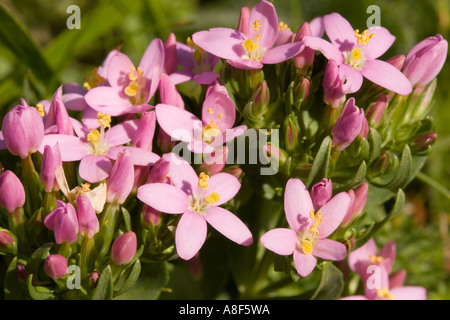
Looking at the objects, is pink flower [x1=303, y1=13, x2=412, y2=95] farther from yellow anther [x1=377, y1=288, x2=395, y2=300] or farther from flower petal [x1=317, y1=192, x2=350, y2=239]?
yellow anther [x1=377, y1=288, x2=395, y2=300]

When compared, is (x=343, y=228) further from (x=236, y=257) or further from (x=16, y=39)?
(x=16, y=39)

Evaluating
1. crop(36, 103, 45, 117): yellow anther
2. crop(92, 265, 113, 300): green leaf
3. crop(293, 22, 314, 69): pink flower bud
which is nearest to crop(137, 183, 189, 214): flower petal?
crop(92, 265, 113, 300): green leaf

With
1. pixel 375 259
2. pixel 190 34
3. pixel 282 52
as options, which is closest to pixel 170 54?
pixel 282 52

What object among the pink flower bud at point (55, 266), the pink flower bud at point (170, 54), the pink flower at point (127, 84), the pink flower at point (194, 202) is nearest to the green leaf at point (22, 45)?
the pink flower at point (127, 84)

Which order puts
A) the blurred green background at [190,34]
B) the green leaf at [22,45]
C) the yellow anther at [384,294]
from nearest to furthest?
1. the yellow anther at [384,294]
2. the green leaf at [22,45]
3. the blurred green background at [190,34]

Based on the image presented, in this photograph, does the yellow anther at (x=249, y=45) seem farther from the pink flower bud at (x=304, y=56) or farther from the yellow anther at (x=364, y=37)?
the yellow anther at (x=364, y=37)

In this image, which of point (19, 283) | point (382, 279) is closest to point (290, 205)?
point (382, 279)
